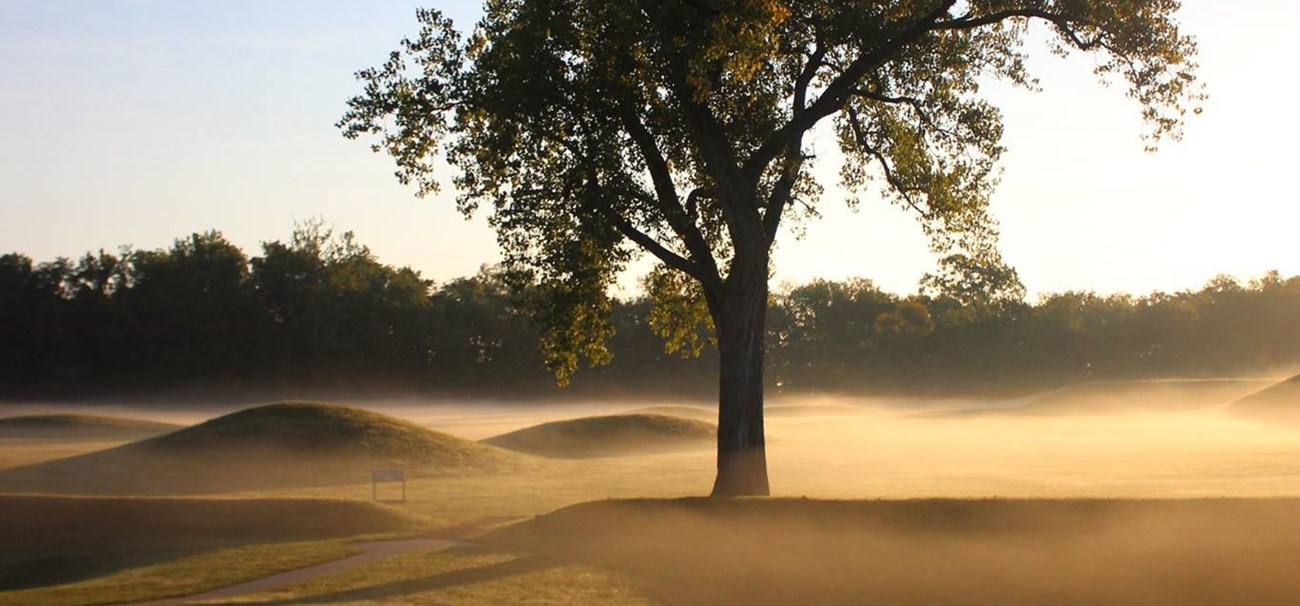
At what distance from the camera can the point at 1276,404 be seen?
58.3 m

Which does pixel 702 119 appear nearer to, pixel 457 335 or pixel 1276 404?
pixel 1276 404

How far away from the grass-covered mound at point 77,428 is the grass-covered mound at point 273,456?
12.7 m

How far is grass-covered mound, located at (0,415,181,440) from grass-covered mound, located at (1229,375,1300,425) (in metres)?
49.4

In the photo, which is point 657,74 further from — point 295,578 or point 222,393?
point 222,393

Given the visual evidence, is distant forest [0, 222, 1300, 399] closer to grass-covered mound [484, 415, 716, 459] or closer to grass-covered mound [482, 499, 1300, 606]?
grass-covered mound [484, 415, 716, 459]

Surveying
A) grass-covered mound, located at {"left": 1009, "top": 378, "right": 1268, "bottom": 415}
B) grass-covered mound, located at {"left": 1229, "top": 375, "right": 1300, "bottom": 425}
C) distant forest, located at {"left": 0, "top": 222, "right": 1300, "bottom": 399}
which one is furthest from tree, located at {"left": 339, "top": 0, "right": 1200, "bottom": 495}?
distant forest, located at {"left": 0, "top": 222, "right": 1300, "bottom": 399}

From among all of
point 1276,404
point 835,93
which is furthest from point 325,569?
point 1276,404

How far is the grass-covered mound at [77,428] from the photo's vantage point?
1955 inches

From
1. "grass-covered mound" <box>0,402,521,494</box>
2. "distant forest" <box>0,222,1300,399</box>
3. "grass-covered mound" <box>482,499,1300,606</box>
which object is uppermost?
"distant forest" <box>0,222,1300,399</box>

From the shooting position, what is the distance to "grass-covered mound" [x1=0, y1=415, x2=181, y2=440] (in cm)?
4966

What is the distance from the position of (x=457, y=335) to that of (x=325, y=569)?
80.4 meters

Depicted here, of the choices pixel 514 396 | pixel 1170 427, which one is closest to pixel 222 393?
pixel 514 396

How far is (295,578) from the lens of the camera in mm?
16828

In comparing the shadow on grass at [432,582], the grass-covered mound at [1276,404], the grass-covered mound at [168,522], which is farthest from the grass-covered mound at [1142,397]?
the shadow on grass at [432,582]
